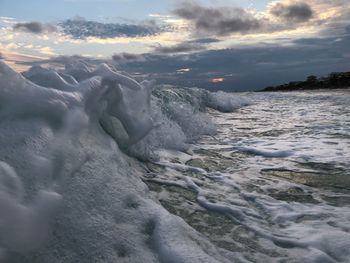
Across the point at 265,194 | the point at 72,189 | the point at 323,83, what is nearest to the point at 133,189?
the point at 72,189

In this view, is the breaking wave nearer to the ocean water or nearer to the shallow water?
the ocean water

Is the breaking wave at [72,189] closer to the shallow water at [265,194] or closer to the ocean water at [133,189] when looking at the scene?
the ocean water at [133,189]

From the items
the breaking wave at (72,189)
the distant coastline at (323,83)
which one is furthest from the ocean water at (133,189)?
the distant coastline at (323,83)

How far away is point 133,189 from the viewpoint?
3428mm

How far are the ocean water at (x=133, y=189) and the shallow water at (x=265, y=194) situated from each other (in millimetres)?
13

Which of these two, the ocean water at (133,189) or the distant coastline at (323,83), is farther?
the distant coastline at (323,83)

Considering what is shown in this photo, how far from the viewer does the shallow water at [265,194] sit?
2885 mm

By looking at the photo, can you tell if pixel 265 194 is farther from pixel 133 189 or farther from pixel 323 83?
pixel 323 83

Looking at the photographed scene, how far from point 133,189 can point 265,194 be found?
1.34m

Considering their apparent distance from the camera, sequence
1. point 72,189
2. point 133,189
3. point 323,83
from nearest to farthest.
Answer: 1. point 72,189
2. point 133,189
3. point 323,83

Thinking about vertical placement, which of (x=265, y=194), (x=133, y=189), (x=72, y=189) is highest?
(x=72, y=189)

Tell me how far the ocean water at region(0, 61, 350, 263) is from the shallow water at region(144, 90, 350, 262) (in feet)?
0.04

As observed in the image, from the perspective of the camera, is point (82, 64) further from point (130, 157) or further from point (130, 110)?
point (130, 157)

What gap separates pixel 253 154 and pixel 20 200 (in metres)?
3.97
